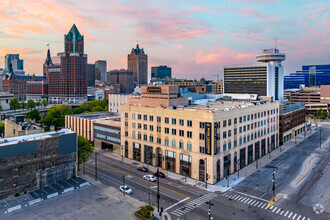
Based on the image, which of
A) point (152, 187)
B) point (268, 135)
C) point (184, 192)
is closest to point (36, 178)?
point (152, 187)

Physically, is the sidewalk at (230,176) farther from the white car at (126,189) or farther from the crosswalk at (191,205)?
the white car at (126,189)

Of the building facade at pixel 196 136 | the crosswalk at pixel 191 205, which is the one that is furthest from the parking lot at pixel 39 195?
the crosswalk at pixel 191 205

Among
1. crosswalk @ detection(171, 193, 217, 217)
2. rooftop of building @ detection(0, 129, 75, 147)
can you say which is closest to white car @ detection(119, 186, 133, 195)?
crosswalk @ detection(171, 193, 217, 217)

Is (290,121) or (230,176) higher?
(290,121)

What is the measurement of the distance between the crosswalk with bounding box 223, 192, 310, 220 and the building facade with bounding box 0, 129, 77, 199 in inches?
1600

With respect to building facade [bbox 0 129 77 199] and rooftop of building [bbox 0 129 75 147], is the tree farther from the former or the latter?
rooftop of building [bbox 0 129 75 147]

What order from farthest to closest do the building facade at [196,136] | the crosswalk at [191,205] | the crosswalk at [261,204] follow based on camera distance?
1. the building facade at [196,136]
2. the crosswalk at [191,205]
3. the crosswalk at [261,204]

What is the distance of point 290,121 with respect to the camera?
12250cm

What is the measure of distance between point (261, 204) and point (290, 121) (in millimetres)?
77198

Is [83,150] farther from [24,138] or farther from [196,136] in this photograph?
[196,136]

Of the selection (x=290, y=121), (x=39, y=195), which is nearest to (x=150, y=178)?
(x=39, y=195)

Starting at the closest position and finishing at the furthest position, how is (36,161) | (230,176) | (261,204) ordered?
1. (261,204)
2. (36,161)
3. (230,176)

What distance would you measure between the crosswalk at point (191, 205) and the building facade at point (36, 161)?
101ft

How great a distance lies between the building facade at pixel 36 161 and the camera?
187ft
